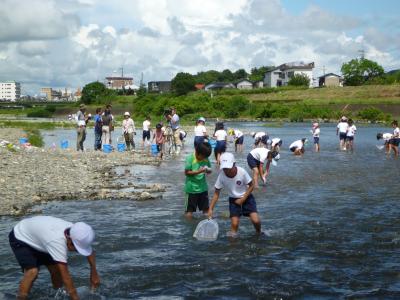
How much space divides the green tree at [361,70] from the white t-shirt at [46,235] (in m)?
132

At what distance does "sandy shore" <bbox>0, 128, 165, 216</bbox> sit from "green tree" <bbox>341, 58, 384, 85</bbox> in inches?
4548

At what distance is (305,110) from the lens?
8856 cm

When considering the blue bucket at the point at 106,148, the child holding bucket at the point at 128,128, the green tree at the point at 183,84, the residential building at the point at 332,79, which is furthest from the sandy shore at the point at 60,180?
the residential building at the point at 332,79

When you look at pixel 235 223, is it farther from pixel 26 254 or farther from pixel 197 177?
pixel 26 254

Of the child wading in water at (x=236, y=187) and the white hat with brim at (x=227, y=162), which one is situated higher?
the white hat with brim at (x=227, y=162)

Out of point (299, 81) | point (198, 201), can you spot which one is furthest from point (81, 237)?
point (299, 81)

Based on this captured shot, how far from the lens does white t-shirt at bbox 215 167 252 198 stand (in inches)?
369

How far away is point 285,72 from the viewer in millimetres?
144000

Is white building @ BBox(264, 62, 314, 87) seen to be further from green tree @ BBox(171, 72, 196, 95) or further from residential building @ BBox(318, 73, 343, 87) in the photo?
green tree @ BBox(171, 72, 196, 95)

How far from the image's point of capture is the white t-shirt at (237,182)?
30.7 ft

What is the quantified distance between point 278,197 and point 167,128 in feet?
45.3

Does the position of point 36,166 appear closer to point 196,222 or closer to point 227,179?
point 196,222

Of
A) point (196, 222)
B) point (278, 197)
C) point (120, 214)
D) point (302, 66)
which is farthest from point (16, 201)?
point (302, 66)

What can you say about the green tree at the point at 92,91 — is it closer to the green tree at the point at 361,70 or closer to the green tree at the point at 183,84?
the green tree at the point at 183,84
